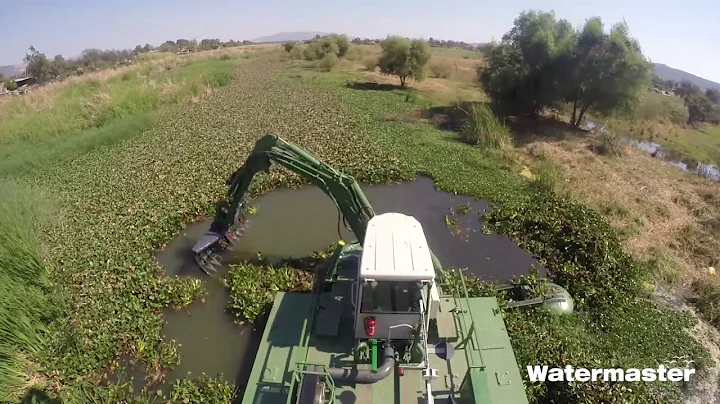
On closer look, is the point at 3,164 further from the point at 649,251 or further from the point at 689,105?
the point at 689,105

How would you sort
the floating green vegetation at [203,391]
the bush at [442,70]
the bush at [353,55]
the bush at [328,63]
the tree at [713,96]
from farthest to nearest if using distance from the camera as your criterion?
the bush at [353,55], the bush at [328,63], the bush at [442,70], the tree at [713,96], the floating green vegetation at [203,391]

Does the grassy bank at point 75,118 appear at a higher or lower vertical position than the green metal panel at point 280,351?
higher

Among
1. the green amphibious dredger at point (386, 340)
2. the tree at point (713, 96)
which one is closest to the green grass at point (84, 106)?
the green amphibious dredger at point (386, 340)

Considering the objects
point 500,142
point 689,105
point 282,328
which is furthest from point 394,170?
point 689,105

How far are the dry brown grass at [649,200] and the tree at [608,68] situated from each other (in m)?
3.01

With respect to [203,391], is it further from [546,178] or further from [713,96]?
[713,96]

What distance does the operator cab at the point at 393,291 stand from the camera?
6.65m

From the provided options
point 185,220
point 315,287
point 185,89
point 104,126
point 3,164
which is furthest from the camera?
point 185,89

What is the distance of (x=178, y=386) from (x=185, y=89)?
2892cm

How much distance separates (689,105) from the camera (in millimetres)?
35594

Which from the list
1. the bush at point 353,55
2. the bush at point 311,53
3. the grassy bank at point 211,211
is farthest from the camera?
the bush at point 353,55

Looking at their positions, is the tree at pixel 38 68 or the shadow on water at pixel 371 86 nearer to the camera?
the shadow on water at pixel 371 86

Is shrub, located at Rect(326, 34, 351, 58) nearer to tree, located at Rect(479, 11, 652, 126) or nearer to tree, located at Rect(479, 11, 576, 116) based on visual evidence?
tree, located at Rect(479, 11, 652, 126)

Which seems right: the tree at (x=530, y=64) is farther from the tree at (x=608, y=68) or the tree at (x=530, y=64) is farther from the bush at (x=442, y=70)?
the bush at (x=442, y=70)
